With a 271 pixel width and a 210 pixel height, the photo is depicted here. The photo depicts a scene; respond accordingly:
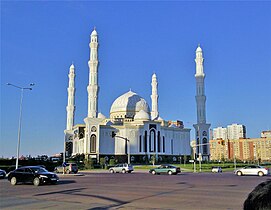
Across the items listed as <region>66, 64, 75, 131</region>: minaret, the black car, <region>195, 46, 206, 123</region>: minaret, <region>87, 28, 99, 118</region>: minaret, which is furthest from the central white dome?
the black car

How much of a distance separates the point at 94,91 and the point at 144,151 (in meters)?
20.3

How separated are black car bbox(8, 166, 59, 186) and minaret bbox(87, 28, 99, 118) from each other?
170 feet

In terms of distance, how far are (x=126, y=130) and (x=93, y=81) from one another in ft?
52.6

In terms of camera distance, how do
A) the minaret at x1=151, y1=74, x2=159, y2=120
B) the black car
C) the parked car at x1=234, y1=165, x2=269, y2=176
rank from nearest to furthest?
the black car, the parked car at x1=234, y1=165, x2=269, y2=176, the minaret at x1=151, y1=74, x2=159, y2=120

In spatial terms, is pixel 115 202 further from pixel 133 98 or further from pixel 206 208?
pixel 133 98


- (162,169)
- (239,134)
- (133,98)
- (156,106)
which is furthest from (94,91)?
(239,134)

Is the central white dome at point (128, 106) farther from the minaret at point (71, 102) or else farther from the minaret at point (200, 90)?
the minaret at point (200, 90)

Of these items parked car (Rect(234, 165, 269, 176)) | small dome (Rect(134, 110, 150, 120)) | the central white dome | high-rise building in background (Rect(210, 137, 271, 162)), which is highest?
the central white dome

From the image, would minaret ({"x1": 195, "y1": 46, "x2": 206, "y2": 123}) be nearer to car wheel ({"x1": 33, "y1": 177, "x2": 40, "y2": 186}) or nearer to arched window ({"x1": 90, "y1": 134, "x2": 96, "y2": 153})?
arched window ({"x1": 90, "y1": 134, "x2": 96, "y2": 153})

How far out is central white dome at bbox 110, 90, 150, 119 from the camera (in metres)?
91.4

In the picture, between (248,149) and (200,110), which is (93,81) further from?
(248,149)

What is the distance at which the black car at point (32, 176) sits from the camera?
826 inches

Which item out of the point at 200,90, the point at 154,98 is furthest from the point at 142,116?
the point at 200,90

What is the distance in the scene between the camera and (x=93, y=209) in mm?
10492
